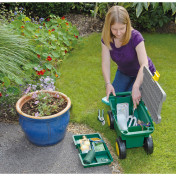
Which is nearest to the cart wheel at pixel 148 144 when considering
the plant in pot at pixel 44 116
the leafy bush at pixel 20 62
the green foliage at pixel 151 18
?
the plant in pot at pixel 44 116

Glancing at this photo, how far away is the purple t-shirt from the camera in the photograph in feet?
8.77

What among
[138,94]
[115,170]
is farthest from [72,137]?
[138,94]

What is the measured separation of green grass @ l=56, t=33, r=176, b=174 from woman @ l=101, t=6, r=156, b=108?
0.53 m

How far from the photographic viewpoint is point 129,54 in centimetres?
281

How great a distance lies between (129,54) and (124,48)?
0.31 feet

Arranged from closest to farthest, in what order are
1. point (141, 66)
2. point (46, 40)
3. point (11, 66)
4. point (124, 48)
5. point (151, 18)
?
1. point (141, 66)
2. point (124, 48)
3. point (11, 66)
4. point (46, 40)
5. point (151, 18)

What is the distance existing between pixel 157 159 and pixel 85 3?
5.05 m

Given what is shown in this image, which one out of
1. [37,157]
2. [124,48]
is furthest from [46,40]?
[37,157]

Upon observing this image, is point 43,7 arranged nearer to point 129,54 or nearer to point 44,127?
point 129,54

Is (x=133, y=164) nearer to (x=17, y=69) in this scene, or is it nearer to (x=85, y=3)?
(x=17, y=69)

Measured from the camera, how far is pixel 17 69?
9.80 ft

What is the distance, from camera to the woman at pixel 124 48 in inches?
96.9

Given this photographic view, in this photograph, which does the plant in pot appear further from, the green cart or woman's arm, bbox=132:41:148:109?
woman's arm, bbox=132:41:148:109

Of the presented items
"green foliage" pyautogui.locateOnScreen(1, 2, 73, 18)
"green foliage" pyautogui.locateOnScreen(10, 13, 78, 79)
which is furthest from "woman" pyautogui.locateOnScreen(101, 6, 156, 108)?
"green foliage" pyautogui.locateOnScreen(1, 2, 73, 18)
